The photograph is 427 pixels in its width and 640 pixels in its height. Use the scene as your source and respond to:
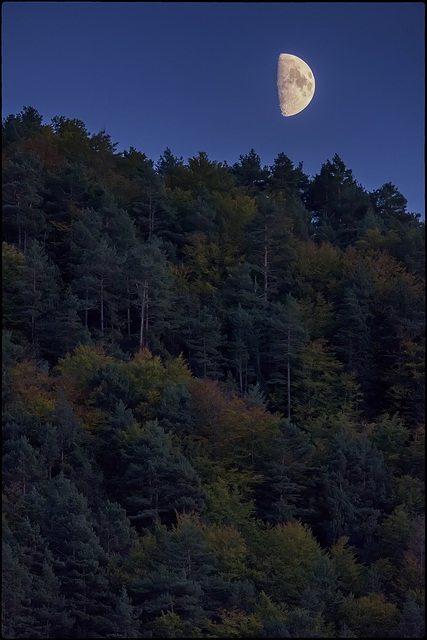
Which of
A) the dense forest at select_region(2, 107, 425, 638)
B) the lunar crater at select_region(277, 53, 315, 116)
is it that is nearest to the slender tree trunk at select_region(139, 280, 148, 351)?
the dense forest at select_region(2, 107, 425, 638)

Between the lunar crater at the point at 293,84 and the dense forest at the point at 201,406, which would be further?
the lunar crater at the point at 293,84

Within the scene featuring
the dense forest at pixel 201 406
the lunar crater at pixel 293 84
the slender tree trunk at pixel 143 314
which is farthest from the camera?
the slender tree trunk at pixel 143 314

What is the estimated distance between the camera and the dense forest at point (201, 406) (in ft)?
73.8

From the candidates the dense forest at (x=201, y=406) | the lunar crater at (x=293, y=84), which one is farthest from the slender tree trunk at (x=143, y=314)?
the lunar crater at (x=293, y=84)

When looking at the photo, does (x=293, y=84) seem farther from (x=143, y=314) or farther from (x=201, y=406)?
(x=201, y=406)

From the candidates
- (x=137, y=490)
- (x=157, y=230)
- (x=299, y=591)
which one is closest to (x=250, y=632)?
(x=299, y=591)

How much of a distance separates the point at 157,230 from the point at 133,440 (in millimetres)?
17542

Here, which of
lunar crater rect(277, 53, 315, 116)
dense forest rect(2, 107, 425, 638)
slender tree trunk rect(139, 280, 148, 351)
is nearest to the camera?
dense forest rect(2, 107, 425, 638)

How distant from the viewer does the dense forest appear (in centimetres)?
2248

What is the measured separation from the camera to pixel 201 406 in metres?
30.1

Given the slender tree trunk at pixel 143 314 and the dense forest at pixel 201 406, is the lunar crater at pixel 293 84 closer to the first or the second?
the dense forest at pixel 201 406

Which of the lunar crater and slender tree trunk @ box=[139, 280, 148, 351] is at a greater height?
the lunar crater

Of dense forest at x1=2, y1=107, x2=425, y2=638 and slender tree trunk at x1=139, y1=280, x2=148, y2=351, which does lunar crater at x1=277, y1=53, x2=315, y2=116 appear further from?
slender tree trunk at x1=139, y1=280, x2=148, y2=351

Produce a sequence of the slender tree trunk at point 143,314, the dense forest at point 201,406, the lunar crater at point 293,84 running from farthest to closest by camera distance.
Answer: the slender tree trunk at point 143,314, the lunar crater at point 293,84, the dense forest at point 201,406
